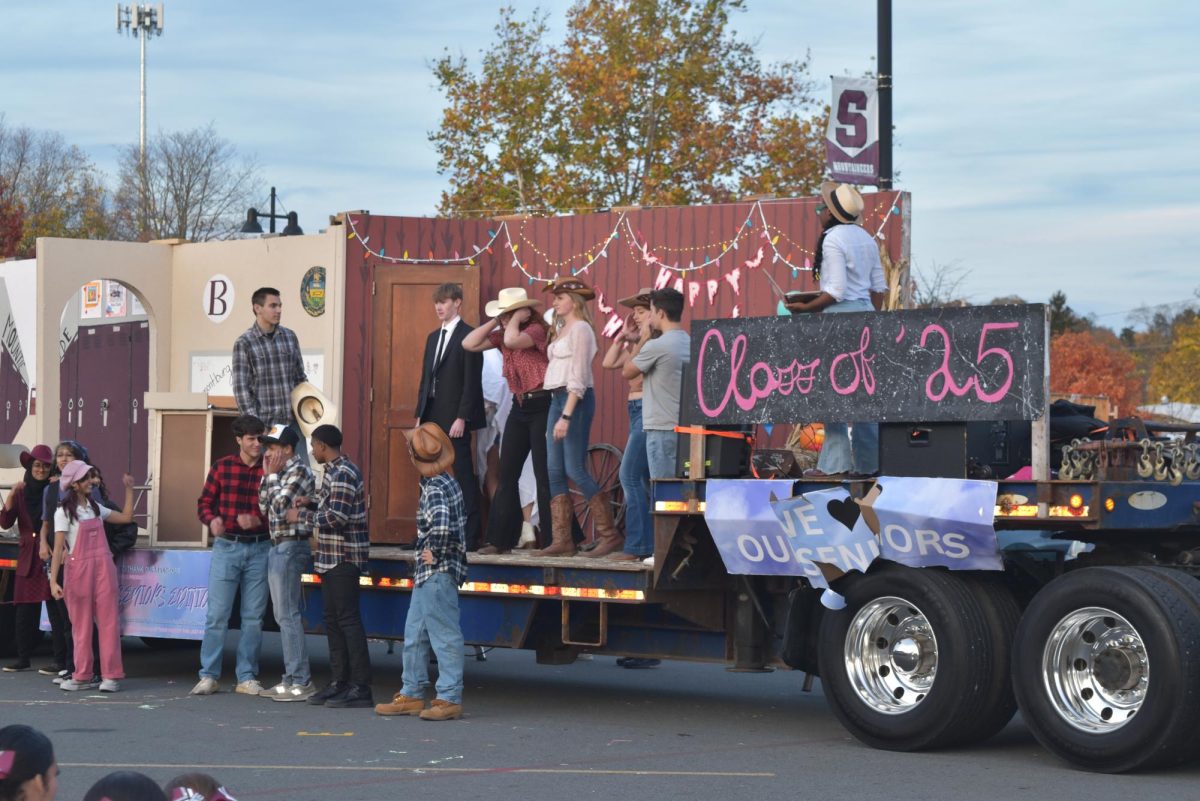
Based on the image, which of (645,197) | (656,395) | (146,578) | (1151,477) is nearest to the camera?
(1151,477)

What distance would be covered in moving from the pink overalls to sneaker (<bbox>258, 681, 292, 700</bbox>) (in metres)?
1.28

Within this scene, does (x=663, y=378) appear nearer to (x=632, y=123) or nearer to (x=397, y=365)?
(x=397, y=365)

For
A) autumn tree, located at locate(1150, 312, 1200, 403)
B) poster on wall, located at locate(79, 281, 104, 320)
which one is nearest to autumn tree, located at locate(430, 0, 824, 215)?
poster on wall, located at locate(79, 281, 104, 320)

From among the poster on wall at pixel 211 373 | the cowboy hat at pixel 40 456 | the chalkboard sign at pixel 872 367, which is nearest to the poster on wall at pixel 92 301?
the poster on wall at pixel 211 373

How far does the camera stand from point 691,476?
9.51 m

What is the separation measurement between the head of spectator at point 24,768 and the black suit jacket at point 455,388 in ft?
25.7

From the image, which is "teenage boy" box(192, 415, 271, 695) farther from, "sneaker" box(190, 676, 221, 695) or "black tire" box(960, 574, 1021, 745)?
"black tire" box(960, 574, 1021, 745)

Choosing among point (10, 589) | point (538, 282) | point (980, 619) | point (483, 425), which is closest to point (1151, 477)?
point (980, 619)

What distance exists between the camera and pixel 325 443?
10.6 meters

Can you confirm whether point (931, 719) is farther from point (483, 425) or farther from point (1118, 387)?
point (1118, 387)

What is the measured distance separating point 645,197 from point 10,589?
60.3 ft

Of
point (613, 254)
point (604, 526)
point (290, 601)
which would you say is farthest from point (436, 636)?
point (613, 254)

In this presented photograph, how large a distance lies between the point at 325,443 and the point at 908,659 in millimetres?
4001

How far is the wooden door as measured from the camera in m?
13.0
